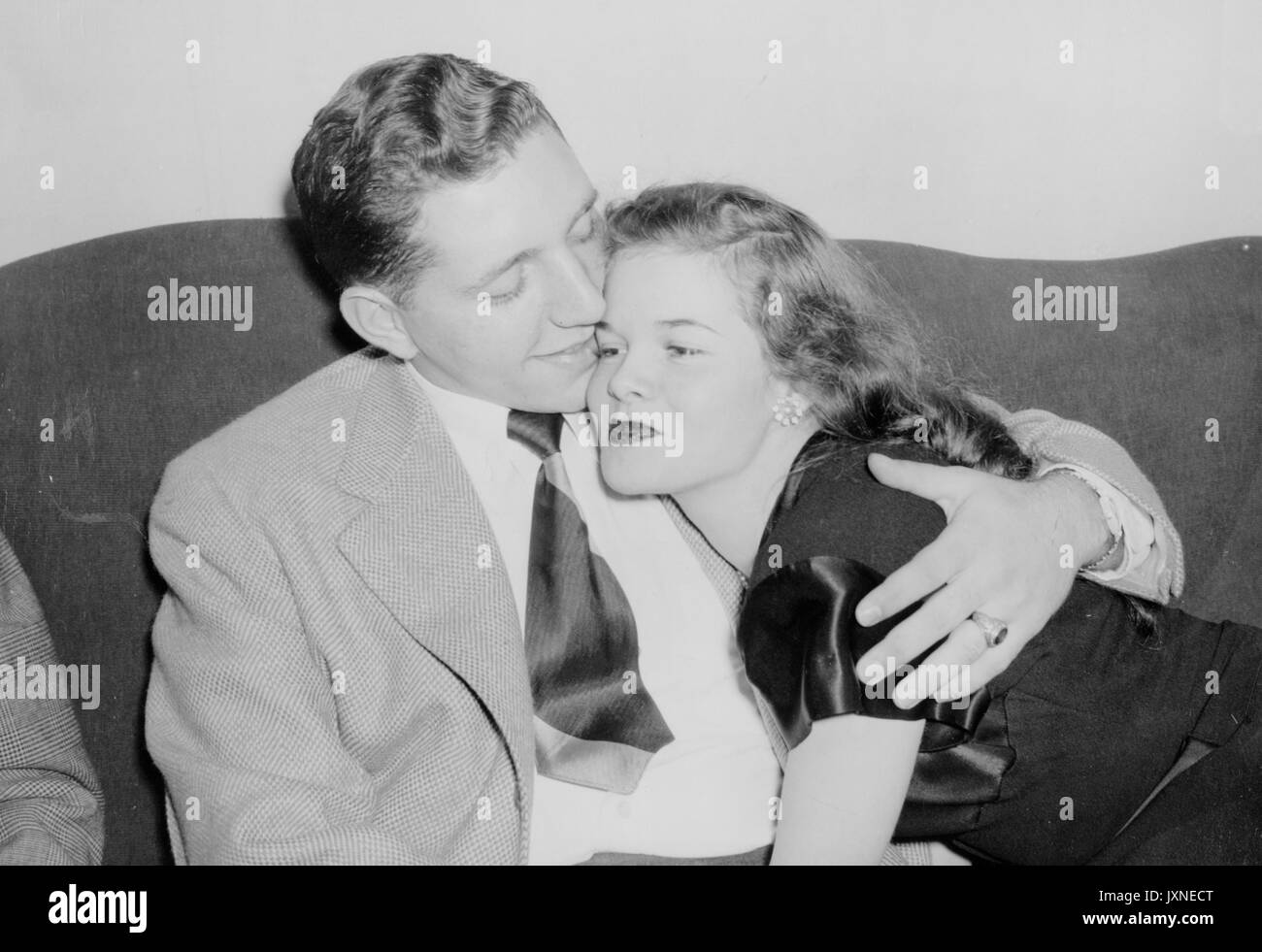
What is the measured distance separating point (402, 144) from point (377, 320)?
0.68 feet

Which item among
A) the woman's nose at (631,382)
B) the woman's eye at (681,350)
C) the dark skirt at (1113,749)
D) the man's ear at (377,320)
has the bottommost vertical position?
the dark skirt at (1113,749)

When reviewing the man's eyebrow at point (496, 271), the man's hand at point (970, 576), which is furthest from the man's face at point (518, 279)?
the man's hand at point (970, 576)

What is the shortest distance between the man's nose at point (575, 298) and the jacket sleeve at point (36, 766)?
644 millimetres

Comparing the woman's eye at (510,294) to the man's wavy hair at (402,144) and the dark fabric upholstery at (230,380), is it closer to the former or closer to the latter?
the man's wavy hair at (402,144)

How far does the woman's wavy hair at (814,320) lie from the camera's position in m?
1.34

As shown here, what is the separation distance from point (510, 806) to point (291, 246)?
73 centimetres

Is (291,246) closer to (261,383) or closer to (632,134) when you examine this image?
(261,383)

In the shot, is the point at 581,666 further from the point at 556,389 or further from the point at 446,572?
A: the point at 556,389

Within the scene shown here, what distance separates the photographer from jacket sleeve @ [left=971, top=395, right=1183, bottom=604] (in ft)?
4.60

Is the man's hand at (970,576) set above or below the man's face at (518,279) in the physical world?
below

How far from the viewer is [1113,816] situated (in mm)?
1363

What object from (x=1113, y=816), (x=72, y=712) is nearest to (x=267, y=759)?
(x=72, y=712)

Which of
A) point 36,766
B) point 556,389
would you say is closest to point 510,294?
point 556,389

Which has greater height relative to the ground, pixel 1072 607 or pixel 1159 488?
pixel 1159 488
